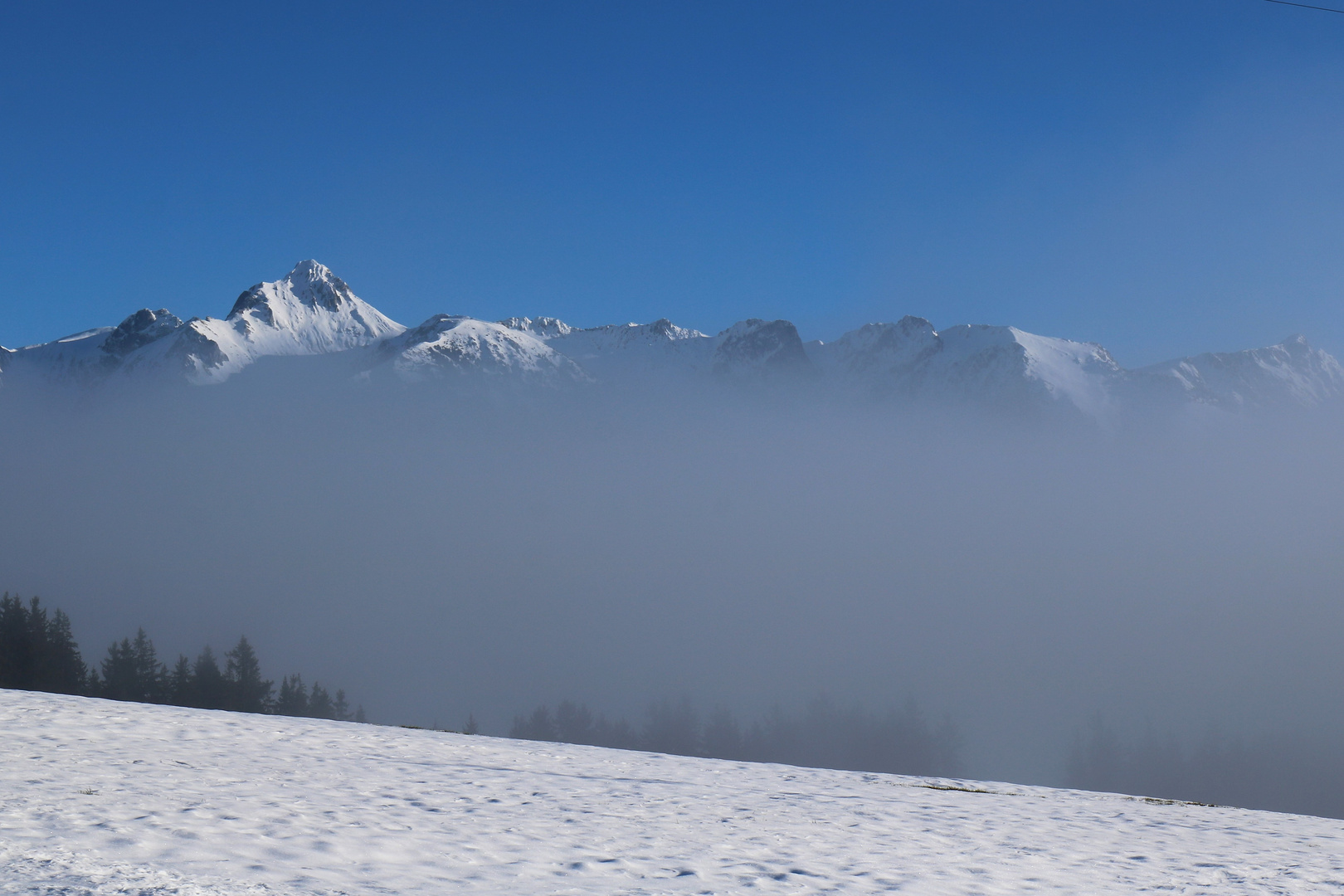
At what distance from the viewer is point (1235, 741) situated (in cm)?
14612

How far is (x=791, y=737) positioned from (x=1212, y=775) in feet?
211

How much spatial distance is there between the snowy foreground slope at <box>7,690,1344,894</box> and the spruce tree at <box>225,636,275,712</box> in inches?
1664

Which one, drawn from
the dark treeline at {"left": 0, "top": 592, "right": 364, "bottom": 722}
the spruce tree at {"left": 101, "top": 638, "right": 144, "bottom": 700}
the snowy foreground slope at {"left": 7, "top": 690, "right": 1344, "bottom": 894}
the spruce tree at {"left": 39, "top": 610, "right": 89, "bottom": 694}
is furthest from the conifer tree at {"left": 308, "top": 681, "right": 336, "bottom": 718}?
the snowy foreground slope at {"left": 7, "top": 690, "right": 1344, "bottom": 894}

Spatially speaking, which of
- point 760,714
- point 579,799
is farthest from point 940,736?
point 579,799

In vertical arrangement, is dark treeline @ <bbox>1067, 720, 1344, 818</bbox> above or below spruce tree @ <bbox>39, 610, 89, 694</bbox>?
below

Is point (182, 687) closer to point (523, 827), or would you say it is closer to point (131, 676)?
point (131, 676)

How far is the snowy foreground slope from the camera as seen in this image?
9391mm

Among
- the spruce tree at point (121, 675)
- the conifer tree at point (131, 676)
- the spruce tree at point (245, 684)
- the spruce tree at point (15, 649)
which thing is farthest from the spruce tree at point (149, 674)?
the spruce tree at point (15, 649)

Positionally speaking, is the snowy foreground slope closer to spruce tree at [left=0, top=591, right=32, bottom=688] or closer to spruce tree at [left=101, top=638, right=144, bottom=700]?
spruce tree at [left=0, top=591, right=32, bottom=688]

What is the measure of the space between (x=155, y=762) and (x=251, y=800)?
316 cm

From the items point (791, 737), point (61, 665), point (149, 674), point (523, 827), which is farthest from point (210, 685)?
point (791, 737)

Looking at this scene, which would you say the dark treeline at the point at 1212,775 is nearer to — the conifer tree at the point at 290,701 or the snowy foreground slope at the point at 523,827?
the conifer tree at the point at 290,701

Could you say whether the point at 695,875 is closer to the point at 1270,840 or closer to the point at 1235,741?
the point at 1270,840

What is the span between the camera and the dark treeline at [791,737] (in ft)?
353
